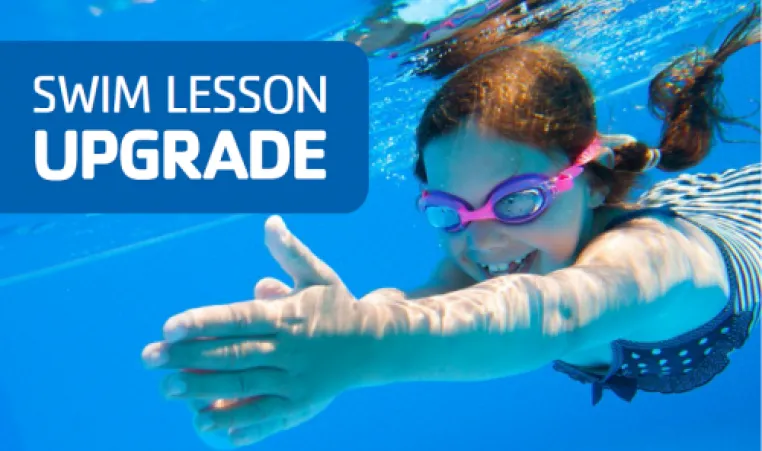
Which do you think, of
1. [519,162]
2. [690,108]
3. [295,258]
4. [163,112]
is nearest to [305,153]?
[163,112]

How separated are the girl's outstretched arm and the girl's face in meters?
0.48

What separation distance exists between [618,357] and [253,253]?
32.7 m

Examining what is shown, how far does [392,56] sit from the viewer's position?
9.85 metres

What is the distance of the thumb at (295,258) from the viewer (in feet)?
5.85

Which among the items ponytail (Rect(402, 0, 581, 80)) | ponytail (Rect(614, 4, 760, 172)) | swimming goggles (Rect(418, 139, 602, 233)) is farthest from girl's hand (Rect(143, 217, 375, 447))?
ponytail (Rect(402, 0, 581, 80))

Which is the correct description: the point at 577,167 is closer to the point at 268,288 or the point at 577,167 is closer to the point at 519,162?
the point at 519,162

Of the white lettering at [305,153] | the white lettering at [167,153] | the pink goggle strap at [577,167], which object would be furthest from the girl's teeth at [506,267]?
the white lettering at [305,153]

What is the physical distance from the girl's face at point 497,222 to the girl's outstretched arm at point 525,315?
481mm

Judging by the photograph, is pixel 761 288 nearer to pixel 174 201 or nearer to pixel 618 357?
pixel 618 357

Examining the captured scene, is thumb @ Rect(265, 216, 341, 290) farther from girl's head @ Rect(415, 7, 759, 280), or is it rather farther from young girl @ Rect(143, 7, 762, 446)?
girl's head @ Rect(415, 7, 759, 280)

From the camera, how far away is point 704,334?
4277 millimetres

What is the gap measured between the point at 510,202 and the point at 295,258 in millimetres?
1827

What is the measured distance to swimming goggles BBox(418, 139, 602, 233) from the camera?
3.39 m

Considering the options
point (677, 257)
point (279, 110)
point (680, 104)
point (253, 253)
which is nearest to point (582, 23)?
point (279, 110)
